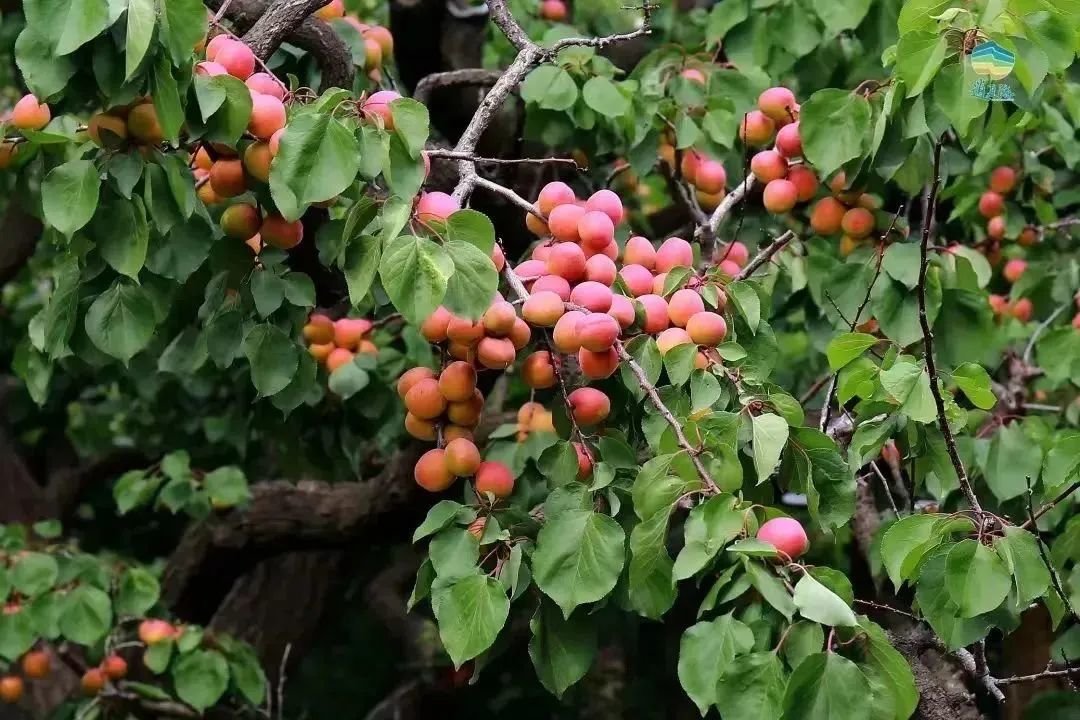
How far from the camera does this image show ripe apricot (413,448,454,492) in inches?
54.3

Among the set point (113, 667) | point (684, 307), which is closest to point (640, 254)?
point (684, 307)

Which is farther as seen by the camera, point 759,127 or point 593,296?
point 759,127

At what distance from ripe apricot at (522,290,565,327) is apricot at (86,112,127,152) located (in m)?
0.45

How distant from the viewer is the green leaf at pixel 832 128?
5.39ft

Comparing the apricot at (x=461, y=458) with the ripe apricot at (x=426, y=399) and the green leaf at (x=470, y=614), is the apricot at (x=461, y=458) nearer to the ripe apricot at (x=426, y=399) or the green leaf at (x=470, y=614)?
the ripe apricot at (x=426, y=399)

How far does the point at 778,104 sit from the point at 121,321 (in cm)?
101

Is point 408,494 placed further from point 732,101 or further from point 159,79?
point 159,79

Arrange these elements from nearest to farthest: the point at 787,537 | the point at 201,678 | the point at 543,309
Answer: the point at 787,537 < the point at 543,309 < the point at 201,678

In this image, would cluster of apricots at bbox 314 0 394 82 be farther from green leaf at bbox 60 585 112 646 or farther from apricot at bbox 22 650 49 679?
apricot at bbox 22 650 49 679

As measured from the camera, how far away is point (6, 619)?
229cm

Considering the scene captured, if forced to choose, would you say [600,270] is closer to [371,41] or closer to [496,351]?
[496,351]

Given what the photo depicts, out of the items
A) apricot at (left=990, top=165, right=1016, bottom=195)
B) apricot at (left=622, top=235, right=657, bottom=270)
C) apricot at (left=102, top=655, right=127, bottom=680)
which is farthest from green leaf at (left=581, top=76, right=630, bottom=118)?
apricot at (left=102, top=655, right=127, bottom=680)

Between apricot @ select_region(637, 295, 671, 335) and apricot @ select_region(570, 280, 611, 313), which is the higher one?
apricot @ select_region(570, 280, 611, 313)

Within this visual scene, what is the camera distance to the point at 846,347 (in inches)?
54.3
